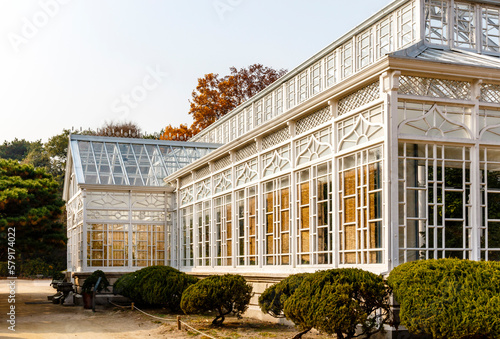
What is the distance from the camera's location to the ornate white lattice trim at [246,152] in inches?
674

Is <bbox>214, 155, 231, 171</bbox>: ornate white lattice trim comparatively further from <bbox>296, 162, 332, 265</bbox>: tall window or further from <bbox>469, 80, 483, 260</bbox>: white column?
<bbox>469, 80, 483, 260</bbox>: white column

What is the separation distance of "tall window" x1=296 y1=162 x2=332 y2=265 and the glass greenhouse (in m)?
0.04

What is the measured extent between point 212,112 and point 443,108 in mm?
32369

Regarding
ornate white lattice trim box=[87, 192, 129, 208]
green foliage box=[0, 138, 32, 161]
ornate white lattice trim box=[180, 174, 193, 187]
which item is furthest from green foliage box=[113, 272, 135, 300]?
green foliage box=[0, 138, 32, 161]

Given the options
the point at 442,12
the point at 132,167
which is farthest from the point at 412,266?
the point at 132,167

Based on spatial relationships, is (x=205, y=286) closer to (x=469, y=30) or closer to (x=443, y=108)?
(x=443, y=108)

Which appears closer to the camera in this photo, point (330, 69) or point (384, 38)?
point (384, 38)

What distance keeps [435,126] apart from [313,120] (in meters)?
3.28

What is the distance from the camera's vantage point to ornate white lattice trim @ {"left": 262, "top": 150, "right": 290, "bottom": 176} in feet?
49.2

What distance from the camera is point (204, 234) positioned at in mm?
20875

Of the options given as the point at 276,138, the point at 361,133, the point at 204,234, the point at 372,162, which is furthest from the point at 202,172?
the point at 372,162

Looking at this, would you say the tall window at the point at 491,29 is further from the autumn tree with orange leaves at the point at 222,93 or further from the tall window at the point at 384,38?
the autumn tree with orange leaves at the point at 222,93

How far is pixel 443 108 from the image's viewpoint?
36.2 ft

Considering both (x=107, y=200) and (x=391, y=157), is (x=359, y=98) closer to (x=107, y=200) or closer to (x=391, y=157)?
(x=391, y=157)
